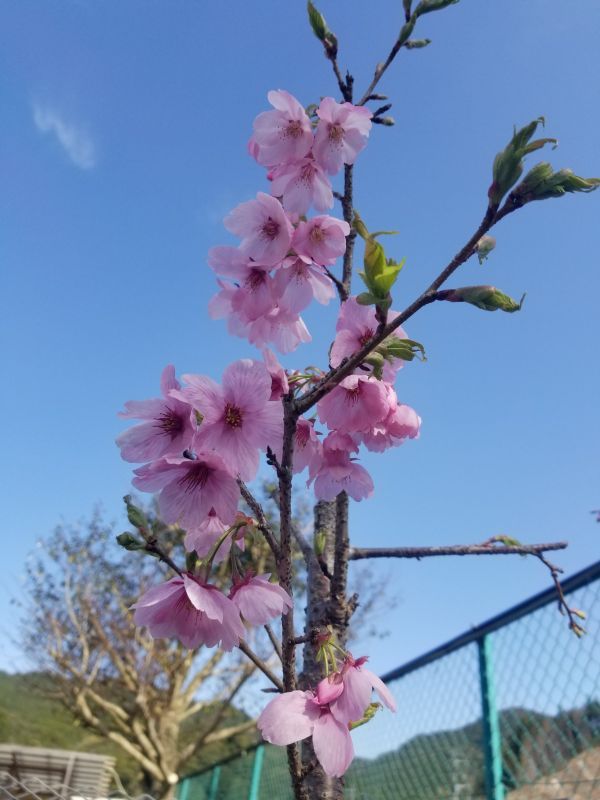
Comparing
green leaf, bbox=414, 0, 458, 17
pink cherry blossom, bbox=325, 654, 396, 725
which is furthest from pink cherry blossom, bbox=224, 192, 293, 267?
green leaf, bbox=414, 0, 458, 17

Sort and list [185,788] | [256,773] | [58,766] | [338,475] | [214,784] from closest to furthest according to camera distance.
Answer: [338,475] → [256,773] → [58,766] → [214,784] → [185,788]

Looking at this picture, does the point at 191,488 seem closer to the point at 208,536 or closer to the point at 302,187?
the point at 208,536

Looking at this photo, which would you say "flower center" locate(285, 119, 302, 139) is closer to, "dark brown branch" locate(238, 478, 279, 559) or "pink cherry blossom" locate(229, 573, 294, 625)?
"dark brown branch" locate(238, 478, 279, 559)

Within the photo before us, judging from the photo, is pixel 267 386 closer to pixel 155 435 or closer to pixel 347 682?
pixel 155 435

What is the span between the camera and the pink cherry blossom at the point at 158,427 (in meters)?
0.81

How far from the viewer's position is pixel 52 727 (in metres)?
20.2

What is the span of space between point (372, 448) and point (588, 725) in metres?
1.27

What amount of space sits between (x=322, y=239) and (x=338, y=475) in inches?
14.5

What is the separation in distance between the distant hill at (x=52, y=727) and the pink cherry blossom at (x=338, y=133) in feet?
42.9

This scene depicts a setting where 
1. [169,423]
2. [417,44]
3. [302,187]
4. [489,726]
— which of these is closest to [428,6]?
[417,44]

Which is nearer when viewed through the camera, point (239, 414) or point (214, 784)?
point (239, 414)

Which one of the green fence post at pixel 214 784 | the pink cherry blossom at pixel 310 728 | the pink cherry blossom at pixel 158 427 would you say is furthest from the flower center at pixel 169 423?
the green fence post at pixel 214 784

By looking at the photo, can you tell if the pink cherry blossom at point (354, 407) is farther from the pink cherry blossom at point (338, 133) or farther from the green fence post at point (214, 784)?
the green fence post at point (214, 784)

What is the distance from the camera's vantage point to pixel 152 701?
38.7 feet
